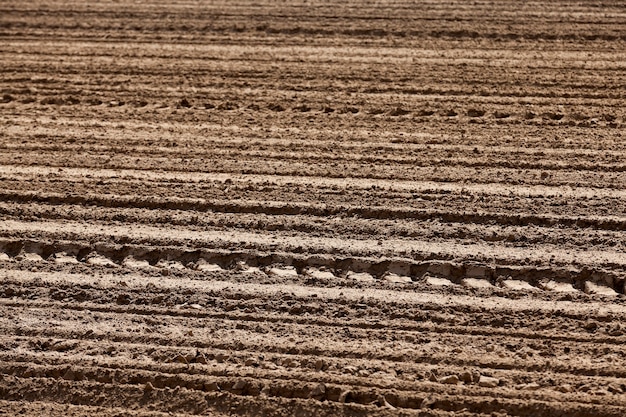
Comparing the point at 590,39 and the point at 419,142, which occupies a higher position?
the point at 590,39

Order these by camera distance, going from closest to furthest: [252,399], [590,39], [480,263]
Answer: [252,399]
[480,263]
[590,39]

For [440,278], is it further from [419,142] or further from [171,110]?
[171,110]

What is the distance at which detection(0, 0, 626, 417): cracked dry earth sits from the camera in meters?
3.99

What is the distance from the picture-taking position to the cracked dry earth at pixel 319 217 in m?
3.99

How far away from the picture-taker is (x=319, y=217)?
198 inches

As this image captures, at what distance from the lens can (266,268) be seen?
4.70 metres

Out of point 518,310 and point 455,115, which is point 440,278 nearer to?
point 518,310

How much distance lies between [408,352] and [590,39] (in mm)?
4229

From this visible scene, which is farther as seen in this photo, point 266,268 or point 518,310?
point 266,268

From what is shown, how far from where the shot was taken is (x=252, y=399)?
3891mm

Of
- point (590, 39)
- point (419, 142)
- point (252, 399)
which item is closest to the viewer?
point (252, 399)

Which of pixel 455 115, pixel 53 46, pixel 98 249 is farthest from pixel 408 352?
pixel 53 46

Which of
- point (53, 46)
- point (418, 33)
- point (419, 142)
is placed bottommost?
point (419, 142)

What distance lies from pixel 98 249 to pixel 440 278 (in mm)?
2079
